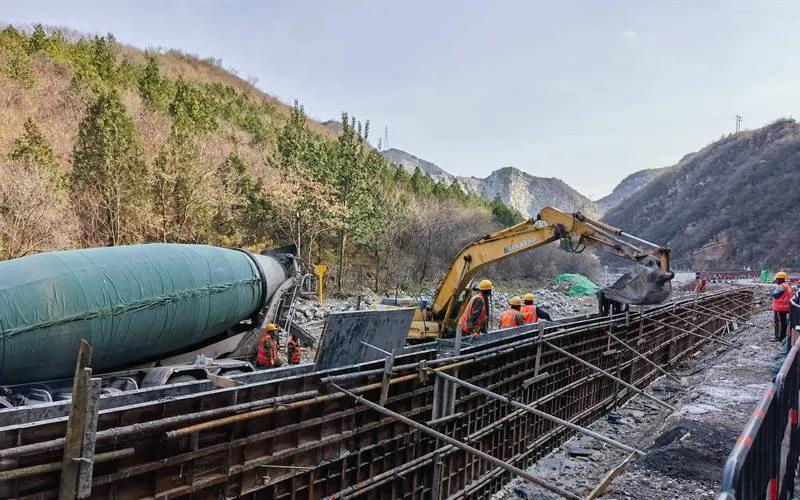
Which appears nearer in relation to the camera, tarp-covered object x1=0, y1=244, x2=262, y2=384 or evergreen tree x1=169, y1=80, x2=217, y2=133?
tarp-covered object x1=0, y1=244, x2=262, y2=384

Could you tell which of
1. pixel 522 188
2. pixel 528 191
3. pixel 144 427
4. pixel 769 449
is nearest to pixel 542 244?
pixel 769 449

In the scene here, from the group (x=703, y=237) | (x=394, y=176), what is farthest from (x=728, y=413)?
(x=703, y=237)

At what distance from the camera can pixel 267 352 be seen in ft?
30.6

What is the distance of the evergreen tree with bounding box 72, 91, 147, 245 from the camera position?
22578 millimetres

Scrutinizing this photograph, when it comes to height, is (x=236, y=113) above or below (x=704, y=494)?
above

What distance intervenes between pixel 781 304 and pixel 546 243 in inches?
315

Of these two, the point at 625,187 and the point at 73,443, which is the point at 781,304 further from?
the point at 625,187

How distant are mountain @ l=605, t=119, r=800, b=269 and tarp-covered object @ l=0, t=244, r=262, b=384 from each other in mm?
62466

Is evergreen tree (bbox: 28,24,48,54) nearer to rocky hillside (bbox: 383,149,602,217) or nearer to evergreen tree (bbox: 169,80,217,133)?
evergreen tree (bbox: 169,80,217,133)

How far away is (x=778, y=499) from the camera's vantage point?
12.6 feet

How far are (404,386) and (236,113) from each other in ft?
153

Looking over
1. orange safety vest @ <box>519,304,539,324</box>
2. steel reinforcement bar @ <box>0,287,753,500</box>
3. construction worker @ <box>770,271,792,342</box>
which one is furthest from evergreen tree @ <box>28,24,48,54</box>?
construction worker @ <box>770,271,792,342</box>

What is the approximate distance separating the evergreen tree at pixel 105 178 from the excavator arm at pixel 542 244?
16807 mm

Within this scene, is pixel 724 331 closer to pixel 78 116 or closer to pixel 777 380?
pixel 777 380
